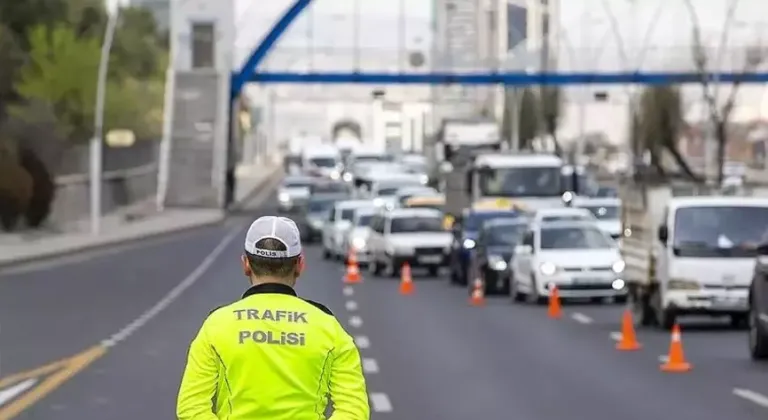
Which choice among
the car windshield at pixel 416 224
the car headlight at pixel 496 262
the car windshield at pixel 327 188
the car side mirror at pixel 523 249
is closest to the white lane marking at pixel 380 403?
the car side mirror at pixel 523 249

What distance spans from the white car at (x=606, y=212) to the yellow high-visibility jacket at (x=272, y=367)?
130 ft

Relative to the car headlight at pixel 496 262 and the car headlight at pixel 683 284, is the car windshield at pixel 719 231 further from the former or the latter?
the car headlight at pixel 496 262

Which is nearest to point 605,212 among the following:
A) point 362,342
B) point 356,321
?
point 356,321

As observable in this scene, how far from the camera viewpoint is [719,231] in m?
26.2

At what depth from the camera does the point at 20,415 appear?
16031 millimetres

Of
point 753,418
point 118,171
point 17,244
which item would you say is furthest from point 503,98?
point 753,418

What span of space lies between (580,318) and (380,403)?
43.1ft

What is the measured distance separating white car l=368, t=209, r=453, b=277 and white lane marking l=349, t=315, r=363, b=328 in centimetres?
1521

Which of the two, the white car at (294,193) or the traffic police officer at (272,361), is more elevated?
the traffic police officer at (272,361)

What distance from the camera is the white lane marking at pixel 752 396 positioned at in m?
16.9

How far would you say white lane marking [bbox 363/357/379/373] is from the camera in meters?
20.4

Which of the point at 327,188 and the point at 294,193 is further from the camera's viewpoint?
the point at 294,193

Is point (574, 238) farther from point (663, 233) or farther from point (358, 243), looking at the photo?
point (358, 243)

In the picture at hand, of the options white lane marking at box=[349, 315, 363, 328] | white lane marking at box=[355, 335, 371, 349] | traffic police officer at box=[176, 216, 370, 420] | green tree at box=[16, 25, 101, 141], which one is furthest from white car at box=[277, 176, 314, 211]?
traffic police officer at box=[176, 216, 370, 420]
